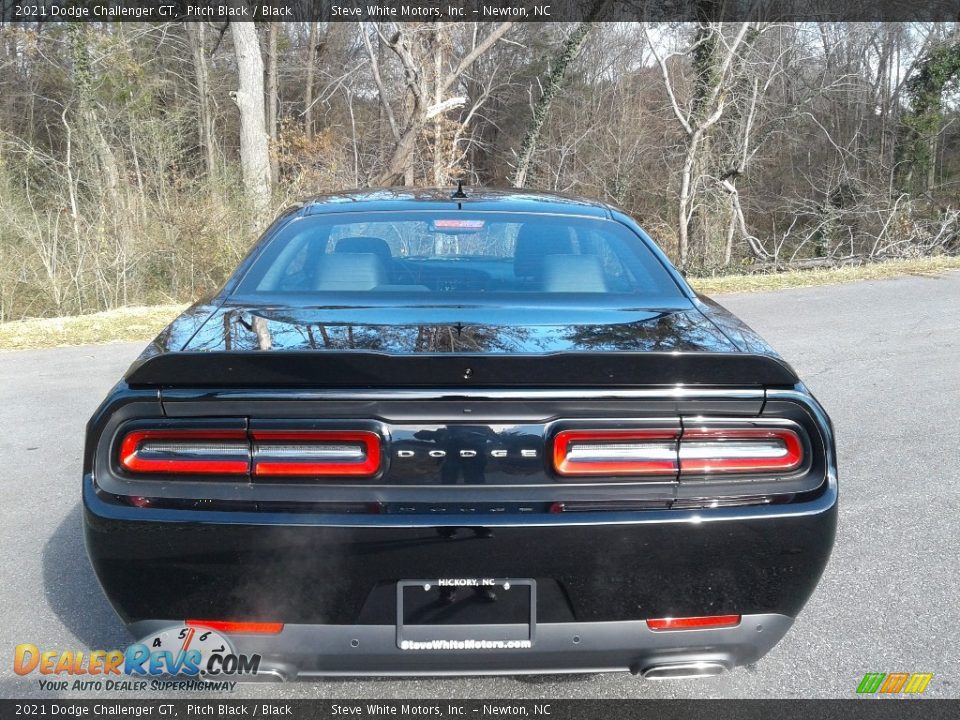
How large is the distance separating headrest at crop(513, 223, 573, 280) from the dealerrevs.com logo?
1.66 m

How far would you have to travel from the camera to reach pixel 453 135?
56.5ft

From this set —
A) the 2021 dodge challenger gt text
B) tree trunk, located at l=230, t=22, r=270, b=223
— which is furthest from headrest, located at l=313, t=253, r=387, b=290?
tree trunk, located at l=230, t=22, r=270, b=223

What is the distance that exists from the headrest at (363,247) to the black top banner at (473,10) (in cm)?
1258

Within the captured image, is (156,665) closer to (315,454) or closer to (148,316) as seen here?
(315,454)

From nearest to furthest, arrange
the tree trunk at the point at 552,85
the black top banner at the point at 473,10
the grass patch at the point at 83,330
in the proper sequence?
the grass patch at the point at 83,330 → the black top banner at the point at 473,10 → the tree trunk at the point at 552,85

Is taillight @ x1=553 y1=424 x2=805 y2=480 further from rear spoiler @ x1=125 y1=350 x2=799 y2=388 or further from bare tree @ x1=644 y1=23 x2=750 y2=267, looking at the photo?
bare tree @ x1=644 y1=23 x2=750 y2=267

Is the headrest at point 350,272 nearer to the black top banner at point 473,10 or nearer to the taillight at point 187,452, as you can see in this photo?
the taillight at point 187,452

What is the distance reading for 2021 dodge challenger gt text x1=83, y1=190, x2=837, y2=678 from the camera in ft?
6.41

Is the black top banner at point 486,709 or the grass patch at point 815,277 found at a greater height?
the black top banner at point 486,709

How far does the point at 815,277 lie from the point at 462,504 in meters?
11.4

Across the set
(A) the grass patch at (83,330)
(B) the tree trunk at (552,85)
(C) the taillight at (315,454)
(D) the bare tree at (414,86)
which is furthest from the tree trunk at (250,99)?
(C) the taillight at (315,454)

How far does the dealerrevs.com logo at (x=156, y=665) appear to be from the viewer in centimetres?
205

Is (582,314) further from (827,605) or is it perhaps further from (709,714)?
(827,605)

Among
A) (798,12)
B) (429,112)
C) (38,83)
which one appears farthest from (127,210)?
(798,12)
